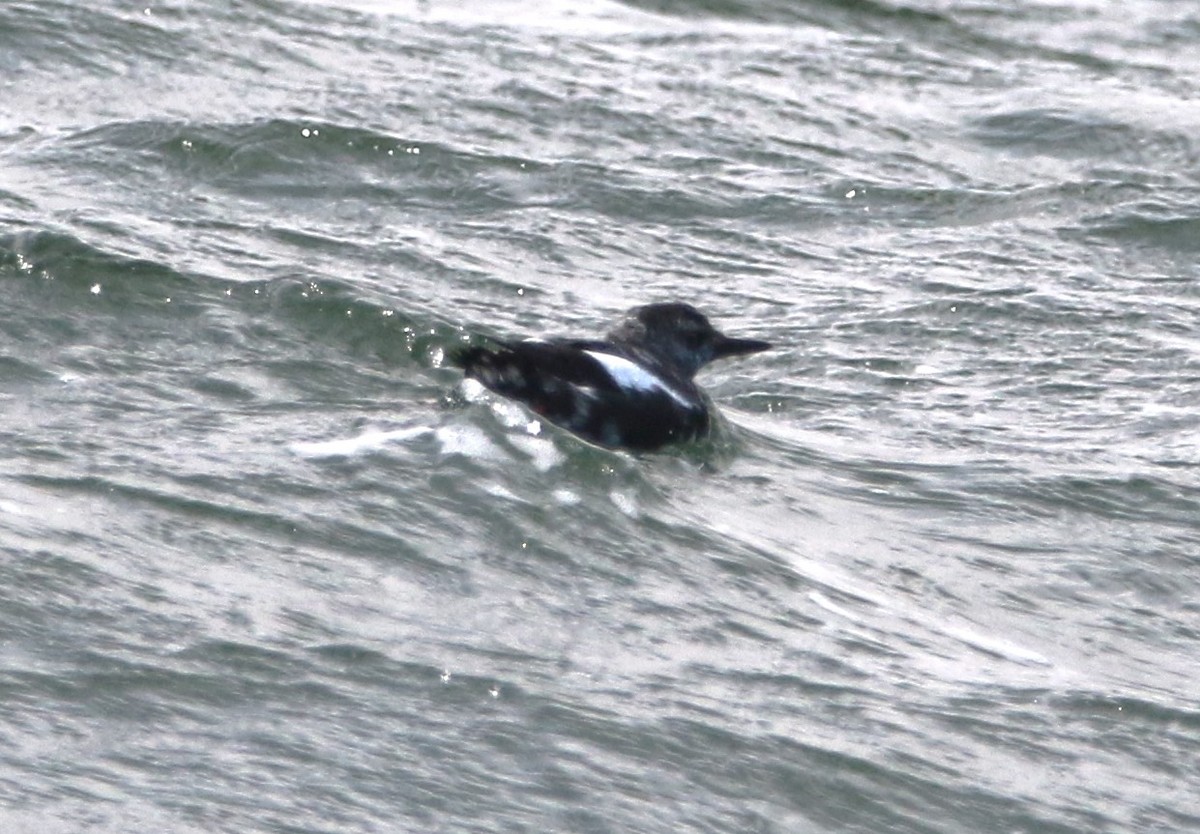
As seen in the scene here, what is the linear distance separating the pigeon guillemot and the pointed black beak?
0.06 metres

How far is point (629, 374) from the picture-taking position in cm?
649

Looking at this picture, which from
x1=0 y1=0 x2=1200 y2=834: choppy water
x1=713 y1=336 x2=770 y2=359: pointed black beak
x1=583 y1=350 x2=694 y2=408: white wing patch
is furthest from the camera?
x1=713 y1=336 x2=770 y2=359: pointed black beak

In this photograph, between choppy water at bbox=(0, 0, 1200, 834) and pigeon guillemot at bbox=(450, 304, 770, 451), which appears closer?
choppy water at bbox=(0, 0, 1200, 834)

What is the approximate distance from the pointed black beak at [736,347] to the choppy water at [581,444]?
0.67 ft

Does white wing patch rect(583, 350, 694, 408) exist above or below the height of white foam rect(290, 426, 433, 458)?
above

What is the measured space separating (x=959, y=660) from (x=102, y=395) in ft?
8.04

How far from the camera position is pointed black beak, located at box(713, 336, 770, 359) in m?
7.21

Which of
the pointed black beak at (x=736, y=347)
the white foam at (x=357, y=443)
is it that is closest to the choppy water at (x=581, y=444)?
the white foam at (x=357, y=443)

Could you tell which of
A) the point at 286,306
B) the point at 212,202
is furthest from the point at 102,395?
the point at 212,202

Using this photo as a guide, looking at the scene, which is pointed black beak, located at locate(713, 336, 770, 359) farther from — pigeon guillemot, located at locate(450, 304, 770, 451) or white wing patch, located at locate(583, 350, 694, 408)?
white wing patch, located at locate(583, 350, 694, 408)

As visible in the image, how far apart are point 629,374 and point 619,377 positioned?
52 millimetres

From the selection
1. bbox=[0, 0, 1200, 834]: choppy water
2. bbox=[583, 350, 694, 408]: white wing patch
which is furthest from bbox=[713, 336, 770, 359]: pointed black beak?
bbox=[583, 350, 694, 408]: white wing patch

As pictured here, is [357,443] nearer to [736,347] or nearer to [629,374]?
[629,374]

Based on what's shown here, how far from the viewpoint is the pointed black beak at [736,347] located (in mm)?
7207
